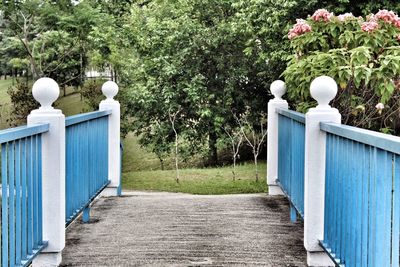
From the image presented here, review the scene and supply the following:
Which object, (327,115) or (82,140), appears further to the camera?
(82,140)

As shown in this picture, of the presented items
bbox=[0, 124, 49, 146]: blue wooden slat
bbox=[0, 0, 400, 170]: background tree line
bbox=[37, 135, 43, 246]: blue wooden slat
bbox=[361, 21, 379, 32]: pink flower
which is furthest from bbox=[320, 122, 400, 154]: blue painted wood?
bbox=[0, 0, 400, 170]: background tree line

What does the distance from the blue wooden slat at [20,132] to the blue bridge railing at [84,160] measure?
56 cm

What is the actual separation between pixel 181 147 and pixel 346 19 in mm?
6776

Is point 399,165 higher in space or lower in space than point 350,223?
higher

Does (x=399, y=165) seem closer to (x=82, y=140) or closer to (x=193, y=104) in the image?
(x=82, y=140)

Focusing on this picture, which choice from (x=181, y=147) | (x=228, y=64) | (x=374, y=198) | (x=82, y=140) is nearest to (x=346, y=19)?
(x=82, y=140)

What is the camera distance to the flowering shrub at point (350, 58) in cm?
513

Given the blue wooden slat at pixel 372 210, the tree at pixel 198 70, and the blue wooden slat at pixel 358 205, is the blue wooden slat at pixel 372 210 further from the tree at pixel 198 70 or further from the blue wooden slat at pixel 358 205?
the tree at pixel 198 70

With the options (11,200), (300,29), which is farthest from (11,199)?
(300,29)

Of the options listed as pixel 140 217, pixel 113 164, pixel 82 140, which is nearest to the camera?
pixel 82 140

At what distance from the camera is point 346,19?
576 cm

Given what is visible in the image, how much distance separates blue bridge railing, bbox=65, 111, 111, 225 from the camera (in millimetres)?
3650

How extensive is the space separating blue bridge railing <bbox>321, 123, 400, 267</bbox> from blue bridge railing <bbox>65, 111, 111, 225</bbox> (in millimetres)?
1787

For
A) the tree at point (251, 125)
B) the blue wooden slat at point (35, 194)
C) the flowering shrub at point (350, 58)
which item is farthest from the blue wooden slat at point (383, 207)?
the tree at point (251, 125)
